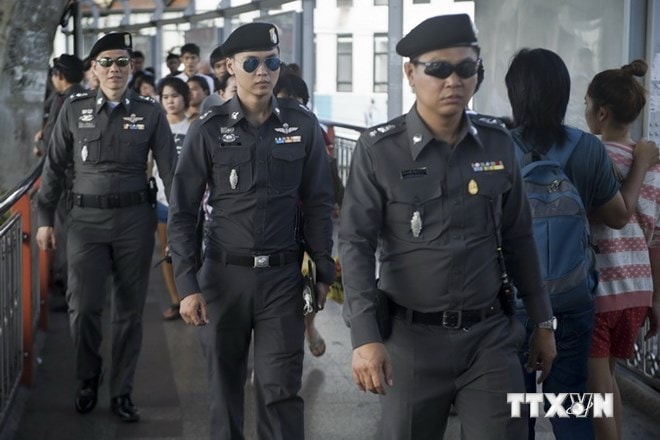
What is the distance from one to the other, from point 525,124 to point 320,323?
4.62m

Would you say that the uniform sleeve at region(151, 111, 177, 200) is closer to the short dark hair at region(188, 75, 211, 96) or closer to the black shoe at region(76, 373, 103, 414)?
the black shoe at region(76, 373, 103, 414)

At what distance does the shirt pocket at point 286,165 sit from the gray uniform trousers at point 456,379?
1430mm

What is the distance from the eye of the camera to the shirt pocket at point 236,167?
195 inches

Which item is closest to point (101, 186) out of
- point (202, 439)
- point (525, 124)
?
point (202, 439)

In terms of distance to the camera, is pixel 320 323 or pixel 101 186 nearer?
pixel 101 186

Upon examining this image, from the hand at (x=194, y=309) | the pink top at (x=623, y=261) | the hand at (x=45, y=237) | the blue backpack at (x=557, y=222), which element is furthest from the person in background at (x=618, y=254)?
the hand at (x=45, y=237)

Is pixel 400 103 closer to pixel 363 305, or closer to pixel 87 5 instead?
pixel 363 305

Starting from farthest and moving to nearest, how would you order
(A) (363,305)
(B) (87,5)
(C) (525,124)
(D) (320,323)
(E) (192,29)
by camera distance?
(B) (87,5) → (E) (192,29) → (D) (320,323) → (C) (525,124) → (A) (363,305)

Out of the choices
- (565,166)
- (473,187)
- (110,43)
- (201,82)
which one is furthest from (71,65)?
(473,187)

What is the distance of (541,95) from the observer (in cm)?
430

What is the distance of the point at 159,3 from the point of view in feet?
74.6

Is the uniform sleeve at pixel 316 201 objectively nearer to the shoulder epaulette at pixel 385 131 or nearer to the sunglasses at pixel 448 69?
the shoulder epaulette at pixel 385 131

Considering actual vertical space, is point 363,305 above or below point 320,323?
above

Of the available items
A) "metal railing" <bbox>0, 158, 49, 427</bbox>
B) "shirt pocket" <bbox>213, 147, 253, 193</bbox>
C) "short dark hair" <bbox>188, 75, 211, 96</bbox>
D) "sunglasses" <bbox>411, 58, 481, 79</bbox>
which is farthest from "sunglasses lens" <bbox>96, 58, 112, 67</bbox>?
"short dark hair" <bbox>188, 75, 211, 96</bbox>
